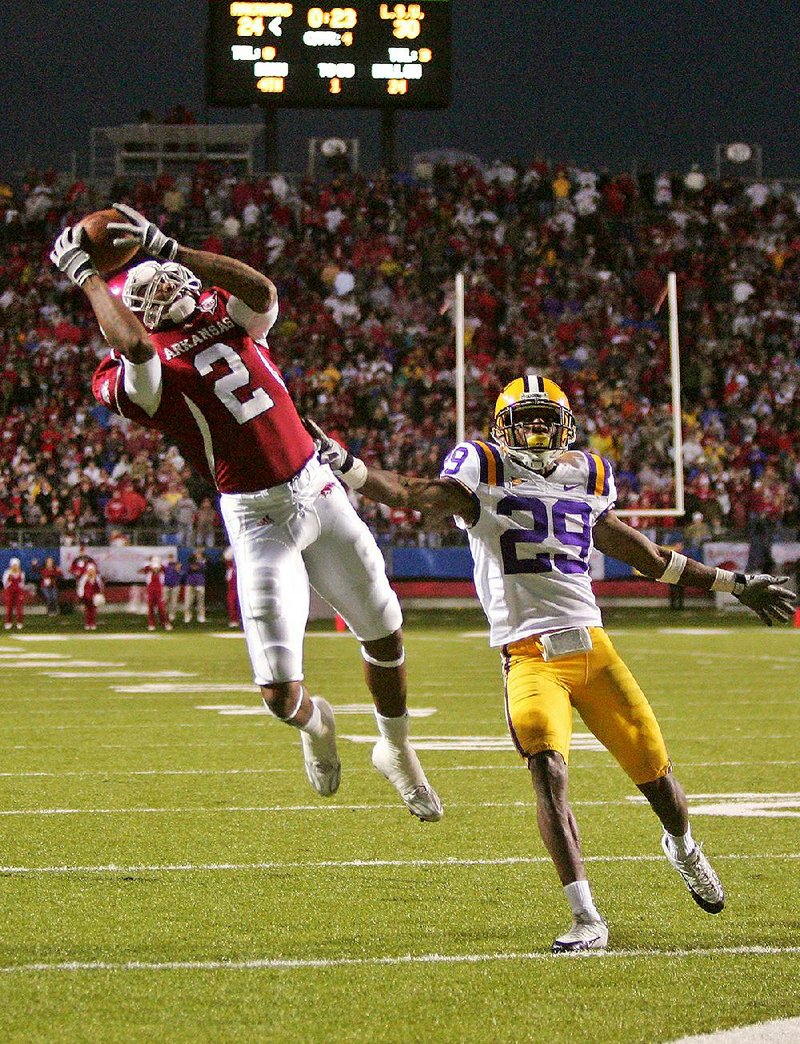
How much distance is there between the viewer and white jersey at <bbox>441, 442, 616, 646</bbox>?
4629 mm

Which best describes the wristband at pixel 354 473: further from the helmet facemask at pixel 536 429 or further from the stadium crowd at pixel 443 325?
the stadium crowd at pixel 443 325

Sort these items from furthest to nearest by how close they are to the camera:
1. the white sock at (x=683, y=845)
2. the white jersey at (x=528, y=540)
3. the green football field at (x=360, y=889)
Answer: the white jersey at (x=528, y=540), the white sock at (x=683, y=845), the green football field at (x=360, y=889)

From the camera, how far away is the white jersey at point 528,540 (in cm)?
463

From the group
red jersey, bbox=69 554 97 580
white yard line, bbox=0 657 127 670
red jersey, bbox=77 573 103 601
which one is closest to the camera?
white yard line, bbox=0 657 127 670

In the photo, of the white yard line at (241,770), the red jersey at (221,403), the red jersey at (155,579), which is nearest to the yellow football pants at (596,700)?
the red jersey at (221,403)

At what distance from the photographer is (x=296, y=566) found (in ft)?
16.6

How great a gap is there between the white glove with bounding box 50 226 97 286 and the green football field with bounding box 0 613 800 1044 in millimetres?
1896

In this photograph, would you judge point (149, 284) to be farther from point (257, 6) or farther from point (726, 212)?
point (726, 212)

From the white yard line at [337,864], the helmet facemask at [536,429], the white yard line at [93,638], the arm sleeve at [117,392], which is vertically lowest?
the white yard line at [93,638]

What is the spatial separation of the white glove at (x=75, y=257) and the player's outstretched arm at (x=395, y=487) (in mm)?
Answer: 888

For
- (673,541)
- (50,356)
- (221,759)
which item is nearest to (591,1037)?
(221,759)

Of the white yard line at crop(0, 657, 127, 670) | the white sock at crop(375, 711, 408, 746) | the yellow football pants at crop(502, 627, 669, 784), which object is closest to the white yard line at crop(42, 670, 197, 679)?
the white yard line at crop(0, 657, 127, 670)

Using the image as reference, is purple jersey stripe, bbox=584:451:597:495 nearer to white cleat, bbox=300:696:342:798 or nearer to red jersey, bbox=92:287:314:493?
red jersey, bbox=92:287:314:493

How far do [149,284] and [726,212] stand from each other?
2423cm
